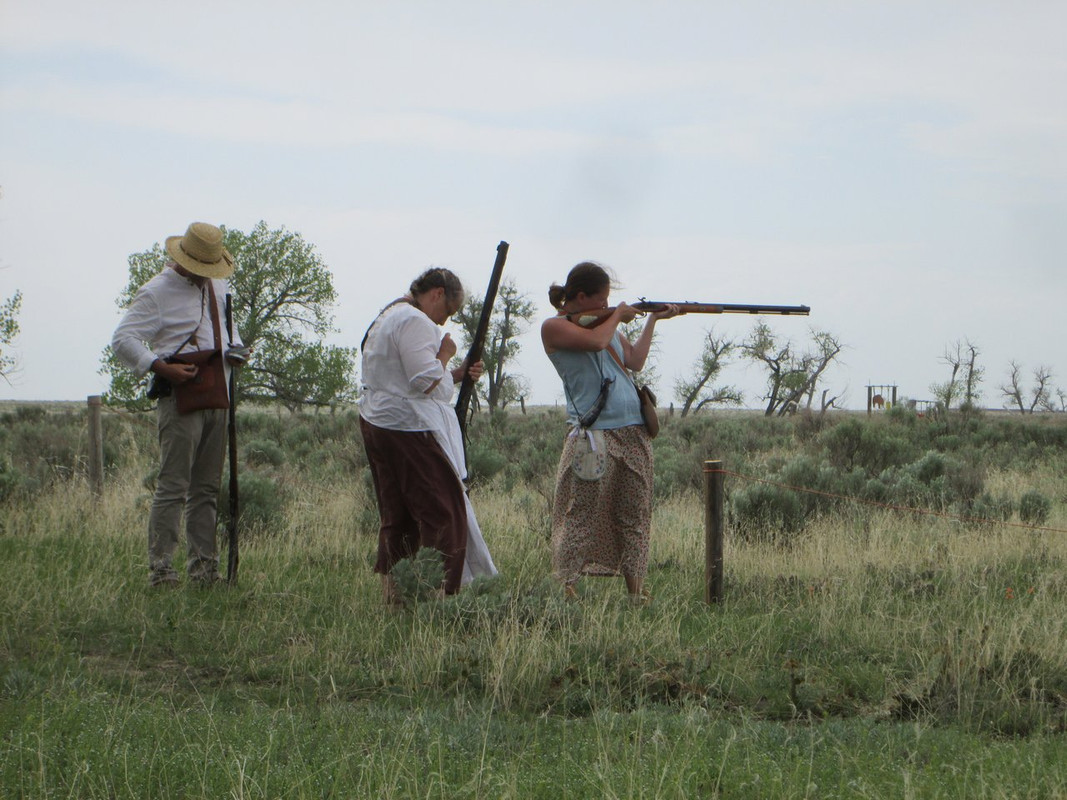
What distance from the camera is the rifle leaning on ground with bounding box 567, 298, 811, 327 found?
6441mm

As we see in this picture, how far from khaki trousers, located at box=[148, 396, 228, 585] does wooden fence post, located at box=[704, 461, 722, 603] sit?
3011 mm

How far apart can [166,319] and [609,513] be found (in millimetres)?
2901

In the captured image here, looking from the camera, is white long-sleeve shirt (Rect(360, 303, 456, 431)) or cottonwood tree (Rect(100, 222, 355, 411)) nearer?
white long-sleeve shirt (Rect(360, 303, 456, 431))

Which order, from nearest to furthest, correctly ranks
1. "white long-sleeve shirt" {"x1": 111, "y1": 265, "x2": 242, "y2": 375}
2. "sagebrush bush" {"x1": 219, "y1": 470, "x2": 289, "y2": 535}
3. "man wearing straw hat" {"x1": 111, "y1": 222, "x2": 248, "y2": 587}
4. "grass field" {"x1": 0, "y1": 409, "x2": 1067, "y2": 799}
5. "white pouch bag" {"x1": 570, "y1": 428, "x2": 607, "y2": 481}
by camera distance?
"grass field" {"x1": 0, "y1": 409, "x2": 1067, "y2": 799} → "white pouch bag" {"x1": 570, "y1": 428, "x2": 607, "y2": 481} → "white long-sleeve shirt" {"x1": 111, "y1": 265, "x2": 242, "y2": 375} → "man wearing straw hat" {"x1": 111, "y1": 222, "x2": 248, "y2": 587} → "sagebrush bush" {"x1": 219, "y1": 470, "x2": 289, "y2": 535}

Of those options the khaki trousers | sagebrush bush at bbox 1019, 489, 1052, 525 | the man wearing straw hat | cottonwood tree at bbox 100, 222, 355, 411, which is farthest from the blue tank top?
cottonwood tree at bbox 100, 222, 355, 411

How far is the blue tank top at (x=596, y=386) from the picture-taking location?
6484 mm

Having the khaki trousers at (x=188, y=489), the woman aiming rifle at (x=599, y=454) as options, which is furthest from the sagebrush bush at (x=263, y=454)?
the woman aiming rifle at (x=599, y=454)

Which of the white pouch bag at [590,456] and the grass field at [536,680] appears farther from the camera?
the white pouch bag at [590,456]

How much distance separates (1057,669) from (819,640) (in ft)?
Result: 3.76

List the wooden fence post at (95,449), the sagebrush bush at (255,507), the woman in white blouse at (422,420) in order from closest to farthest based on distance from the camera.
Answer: the woman in white blouse at (422,420)
the sagebrush bush at (255,507)
the wooden fence post at (95,449)

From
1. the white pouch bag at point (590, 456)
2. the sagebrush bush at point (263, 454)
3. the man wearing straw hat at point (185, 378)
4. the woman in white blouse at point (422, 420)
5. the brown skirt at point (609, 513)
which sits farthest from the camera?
the sagebrush bush at point (263, 454)

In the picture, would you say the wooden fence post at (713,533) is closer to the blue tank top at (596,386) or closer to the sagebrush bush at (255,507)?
the blue tank top at (596,386)

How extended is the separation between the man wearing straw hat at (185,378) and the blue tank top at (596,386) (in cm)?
207

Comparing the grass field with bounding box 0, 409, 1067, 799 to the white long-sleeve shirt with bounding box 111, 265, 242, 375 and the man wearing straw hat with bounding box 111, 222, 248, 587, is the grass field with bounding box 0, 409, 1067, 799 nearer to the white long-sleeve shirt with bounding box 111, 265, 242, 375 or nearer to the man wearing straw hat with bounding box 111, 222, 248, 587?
the man wearing straw hat with bounding box 111, 222, 248, 587
